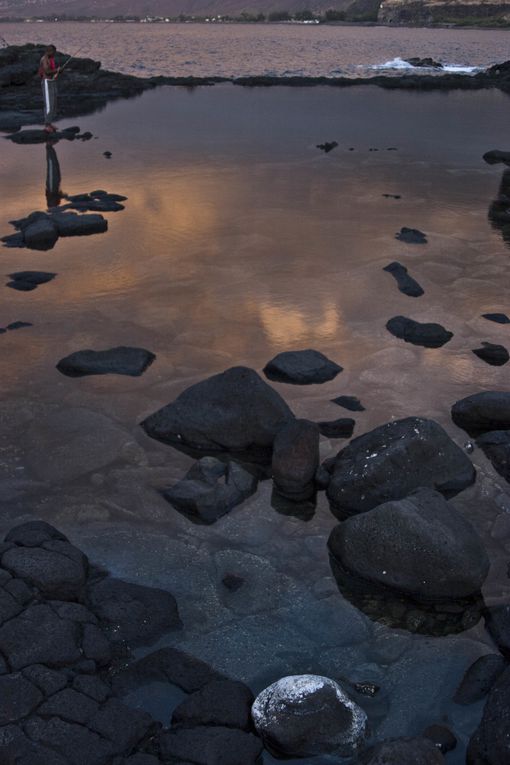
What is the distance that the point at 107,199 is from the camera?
13547mm

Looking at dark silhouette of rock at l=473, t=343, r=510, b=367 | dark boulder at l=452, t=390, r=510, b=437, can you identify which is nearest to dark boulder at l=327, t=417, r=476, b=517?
dark boulder at l=452, t=390, r=510, b=437

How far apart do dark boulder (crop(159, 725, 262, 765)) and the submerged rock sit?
0.32 ft

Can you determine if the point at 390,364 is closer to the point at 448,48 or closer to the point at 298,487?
the point at 298,487

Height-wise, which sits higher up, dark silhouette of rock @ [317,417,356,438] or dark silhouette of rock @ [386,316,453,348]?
dark silhouette of rock @ [386,316,453,348]

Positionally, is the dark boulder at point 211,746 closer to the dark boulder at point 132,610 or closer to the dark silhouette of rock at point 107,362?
the dark boulder at point 132,610

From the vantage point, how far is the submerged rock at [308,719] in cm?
359

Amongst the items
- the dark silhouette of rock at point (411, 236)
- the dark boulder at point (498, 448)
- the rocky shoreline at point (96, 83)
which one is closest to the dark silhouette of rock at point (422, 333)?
the dark boulder at point (498, 448)

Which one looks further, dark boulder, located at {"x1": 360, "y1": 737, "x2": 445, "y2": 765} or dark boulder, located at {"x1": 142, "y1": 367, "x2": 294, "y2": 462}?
dark boulder, located at {"x1": 142, "y1": 367, "x2": 294, "y2": 462}

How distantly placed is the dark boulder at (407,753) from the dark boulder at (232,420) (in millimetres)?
2918

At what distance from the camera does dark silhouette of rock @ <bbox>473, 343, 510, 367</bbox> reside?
25.1 feet

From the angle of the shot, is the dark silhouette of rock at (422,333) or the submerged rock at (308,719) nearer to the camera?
the submerged rock at (308,719)

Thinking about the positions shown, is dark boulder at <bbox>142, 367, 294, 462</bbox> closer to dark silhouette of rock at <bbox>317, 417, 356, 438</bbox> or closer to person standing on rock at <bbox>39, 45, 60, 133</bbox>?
dark silhouette of rock at <bbox>317, 417, 356, 438</bbox>

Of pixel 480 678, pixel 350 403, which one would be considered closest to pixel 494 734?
pixel 480 678

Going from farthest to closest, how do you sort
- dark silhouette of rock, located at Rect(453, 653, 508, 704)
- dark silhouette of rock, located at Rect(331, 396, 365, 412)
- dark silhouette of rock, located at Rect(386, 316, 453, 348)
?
dark silhouette of rock, located at Rect(386, 316, 453, 348), dark silhouette of rock, located at Rect(331, 396, 365, 412), dark silhouette of rock, located at Rect(453, 653, 508, 704)
